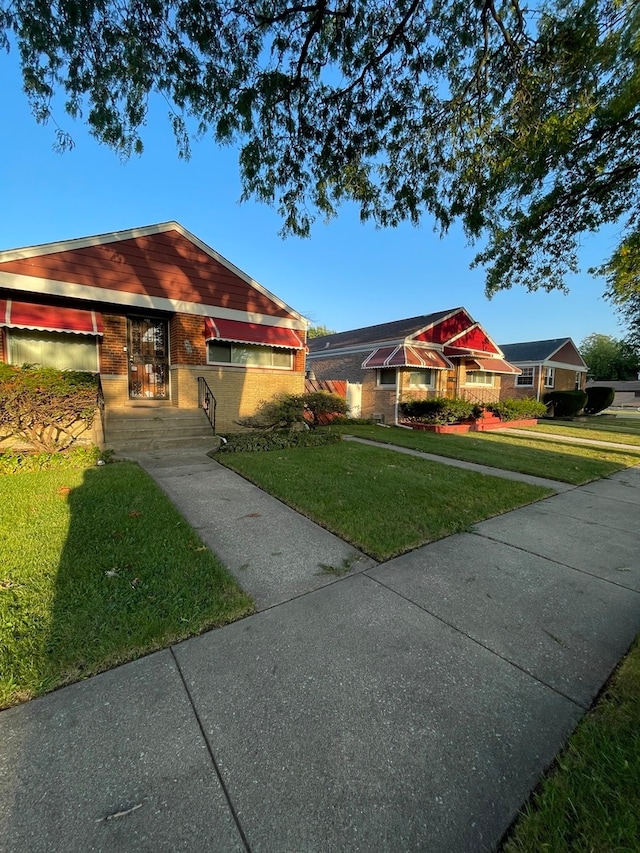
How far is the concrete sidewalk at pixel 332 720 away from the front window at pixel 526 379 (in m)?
27.8

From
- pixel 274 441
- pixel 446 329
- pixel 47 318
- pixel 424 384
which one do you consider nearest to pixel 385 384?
pixel 424 384

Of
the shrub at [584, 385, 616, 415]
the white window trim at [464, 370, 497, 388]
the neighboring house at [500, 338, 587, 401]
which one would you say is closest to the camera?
the white window trim at [464, 370, 497, 388]

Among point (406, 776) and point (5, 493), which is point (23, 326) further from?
point (406, 776)

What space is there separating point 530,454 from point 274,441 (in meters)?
6.43

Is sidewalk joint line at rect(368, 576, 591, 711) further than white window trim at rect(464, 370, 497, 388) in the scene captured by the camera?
No

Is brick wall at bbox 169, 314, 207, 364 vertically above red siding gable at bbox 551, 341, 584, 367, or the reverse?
red siding gable at bbox 551, 341, 584, 367

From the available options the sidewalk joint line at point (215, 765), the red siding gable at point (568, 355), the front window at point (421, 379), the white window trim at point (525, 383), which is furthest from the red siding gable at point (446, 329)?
the sidewalk joint line at point (215, 765)

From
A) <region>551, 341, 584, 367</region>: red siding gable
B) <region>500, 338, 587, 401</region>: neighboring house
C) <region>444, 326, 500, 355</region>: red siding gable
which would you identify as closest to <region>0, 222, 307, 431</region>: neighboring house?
<region>444, 326, 500, 355</region>: red siding gable

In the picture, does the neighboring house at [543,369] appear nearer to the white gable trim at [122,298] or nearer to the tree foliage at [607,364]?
the white gable trim at [122,298]

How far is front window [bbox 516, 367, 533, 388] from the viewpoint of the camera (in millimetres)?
27550

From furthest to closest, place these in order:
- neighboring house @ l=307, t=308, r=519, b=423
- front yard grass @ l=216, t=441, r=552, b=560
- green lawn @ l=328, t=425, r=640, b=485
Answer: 1. neighboring house @ l=307, t=308, r=519, b=423
2. green lawn @ l=328, t=425, r=640, b=485
3. front yard grass @ l=216, t=441, r=552, b=560

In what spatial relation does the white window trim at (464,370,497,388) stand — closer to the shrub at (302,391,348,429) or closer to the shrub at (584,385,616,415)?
the shrub at (584,385,616,415)

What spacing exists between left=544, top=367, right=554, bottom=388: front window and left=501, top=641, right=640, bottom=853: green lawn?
99.1 feet

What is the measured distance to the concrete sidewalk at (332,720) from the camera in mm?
1374
